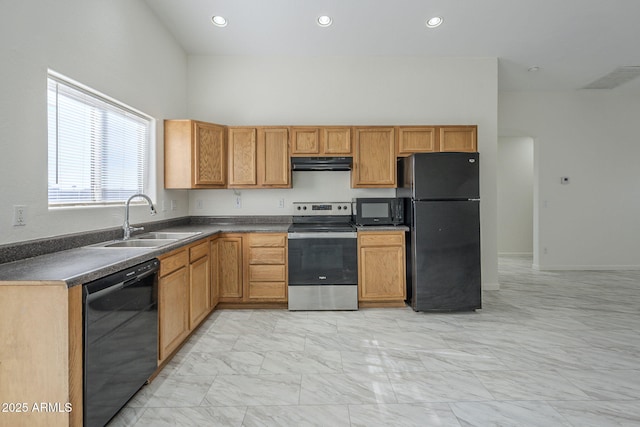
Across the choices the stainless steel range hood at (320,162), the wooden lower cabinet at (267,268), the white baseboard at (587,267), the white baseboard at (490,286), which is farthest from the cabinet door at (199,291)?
the white baseboard at (587,267)

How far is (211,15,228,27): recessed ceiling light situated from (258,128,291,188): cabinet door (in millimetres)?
1167

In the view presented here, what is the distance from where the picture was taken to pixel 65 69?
7.47 feet

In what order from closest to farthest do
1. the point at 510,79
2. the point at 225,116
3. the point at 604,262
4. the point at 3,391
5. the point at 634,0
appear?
the point at 3,391, the point at 634,0, the point at 225,116, the point at 510,79, the point at 604,262

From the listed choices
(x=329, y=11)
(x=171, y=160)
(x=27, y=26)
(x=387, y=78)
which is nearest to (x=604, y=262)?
(x=387, y=78)

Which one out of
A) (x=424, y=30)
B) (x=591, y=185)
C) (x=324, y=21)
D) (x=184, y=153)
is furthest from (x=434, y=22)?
(x=591, y=185)

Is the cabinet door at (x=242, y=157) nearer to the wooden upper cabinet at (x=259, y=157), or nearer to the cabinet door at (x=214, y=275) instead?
the wooden upper cabinet at (x=259, y=157)

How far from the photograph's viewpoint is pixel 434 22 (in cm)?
370

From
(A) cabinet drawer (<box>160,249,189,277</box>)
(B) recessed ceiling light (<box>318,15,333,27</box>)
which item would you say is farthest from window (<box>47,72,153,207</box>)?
(B) recessed ceiling light (<box>318,15,333,27</box>)

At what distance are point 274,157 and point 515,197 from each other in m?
5.68

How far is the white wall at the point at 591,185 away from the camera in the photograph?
593 cm

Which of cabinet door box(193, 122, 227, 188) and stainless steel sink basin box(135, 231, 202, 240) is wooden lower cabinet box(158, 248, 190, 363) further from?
cabinet door box(193, 122, 227, 188)

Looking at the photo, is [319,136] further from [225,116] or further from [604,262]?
[604,262]

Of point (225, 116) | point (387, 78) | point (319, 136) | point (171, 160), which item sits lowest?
point (171, 160)

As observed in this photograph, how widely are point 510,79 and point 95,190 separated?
5.62m
